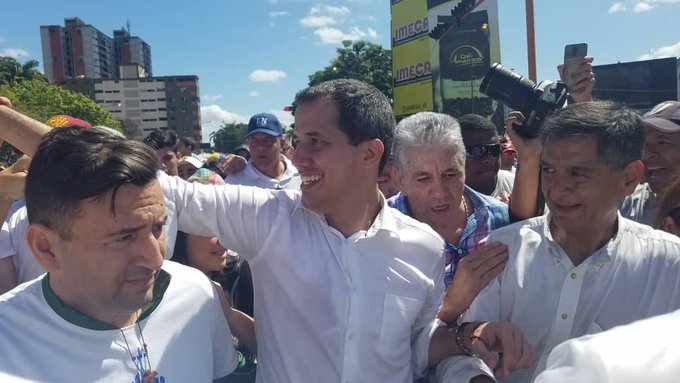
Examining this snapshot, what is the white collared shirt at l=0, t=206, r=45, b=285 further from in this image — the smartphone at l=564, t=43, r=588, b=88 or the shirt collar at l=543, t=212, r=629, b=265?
the smartphone at l=564, t=43, r=588, b=88

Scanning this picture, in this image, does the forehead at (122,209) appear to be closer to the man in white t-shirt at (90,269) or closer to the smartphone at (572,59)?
the man in white t-shirt at (90,269)

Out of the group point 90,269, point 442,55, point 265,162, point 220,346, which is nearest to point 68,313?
point 90,269

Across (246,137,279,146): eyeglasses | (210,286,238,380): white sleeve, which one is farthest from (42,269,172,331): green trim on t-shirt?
(246,137,279,146): eyeglasses

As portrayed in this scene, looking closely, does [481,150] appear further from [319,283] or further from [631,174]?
[319,283]

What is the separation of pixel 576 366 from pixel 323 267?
3.97 feet

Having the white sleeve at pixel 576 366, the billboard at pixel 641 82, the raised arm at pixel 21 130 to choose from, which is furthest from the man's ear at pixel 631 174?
the billboard at pixel 641 82

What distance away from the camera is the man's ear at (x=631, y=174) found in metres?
1.93

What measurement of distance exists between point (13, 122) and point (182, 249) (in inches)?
33.0

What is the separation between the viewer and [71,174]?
1363 millimetres

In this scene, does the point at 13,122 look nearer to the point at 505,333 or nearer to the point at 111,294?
the point at 111,294

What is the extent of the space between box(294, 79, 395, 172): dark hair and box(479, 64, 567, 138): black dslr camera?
0.91m

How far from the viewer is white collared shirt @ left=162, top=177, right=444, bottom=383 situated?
1.80 m

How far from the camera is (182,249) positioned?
2336mm

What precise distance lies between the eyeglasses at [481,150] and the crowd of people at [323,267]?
4.46 ft
